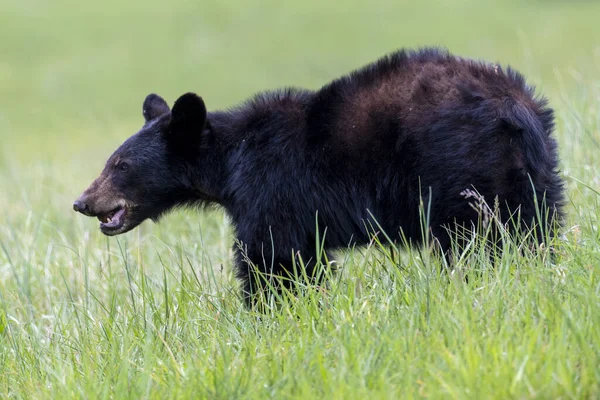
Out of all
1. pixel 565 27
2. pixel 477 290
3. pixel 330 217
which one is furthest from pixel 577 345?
pixel 565 27

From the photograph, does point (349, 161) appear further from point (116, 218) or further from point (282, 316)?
point (116, 218)

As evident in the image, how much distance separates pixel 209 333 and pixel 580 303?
63.3 inches

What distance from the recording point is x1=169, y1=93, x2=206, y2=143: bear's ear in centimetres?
470

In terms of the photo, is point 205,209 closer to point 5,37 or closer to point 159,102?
point 159,102

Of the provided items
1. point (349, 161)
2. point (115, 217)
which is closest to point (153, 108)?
point (115, 217)

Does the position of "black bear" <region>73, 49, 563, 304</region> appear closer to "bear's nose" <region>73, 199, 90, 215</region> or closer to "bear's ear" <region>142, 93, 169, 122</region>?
"bear's nose" <region>73, 199, 90, 215</region>

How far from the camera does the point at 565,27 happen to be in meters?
22.3

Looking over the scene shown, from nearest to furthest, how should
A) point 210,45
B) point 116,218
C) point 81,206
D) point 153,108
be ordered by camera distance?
point 81,206
point 116,218
point 153,108
point 210,45

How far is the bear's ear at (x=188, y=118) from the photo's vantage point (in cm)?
470

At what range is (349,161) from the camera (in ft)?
14.6

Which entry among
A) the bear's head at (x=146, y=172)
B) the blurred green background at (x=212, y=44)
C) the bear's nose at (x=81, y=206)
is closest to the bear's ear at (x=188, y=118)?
the bear's head at (x=146, y=172)

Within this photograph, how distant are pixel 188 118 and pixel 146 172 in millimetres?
425

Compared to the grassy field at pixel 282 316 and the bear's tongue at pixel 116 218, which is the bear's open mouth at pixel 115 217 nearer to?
the bear's tongue at pixel 116 218

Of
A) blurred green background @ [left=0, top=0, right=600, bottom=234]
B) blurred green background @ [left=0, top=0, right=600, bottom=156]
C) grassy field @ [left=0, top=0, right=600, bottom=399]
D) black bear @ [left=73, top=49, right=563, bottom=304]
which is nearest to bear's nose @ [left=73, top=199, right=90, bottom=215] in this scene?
black bear @ [left=73, top=49, right=563, bottom=304]
